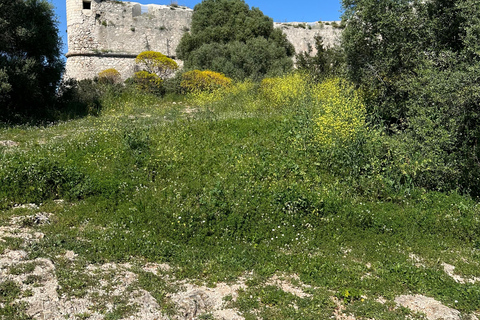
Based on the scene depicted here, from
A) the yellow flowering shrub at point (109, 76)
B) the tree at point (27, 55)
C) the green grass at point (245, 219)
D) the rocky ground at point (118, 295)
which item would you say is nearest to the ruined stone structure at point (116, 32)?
the yellow flowering shrub at point (109, 76)

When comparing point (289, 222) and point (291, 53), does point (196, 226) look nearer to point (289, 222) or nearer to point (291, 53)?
point (289, 222)

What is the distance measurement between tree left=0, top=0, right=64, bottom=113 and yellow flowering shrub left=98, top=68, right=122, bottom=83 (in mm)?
5301

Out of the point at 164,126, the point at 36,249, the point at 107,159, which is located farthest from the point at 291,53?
the point at 36,249

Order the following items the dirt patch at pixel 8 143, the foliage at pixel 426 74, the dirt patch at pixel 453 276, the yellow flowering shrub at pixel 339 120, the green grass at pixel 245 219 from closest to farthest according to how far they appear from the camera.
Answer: the green grass at pixel 245 219
the dirt patch at pixel 453 276
the foliage at pixel 426 74
the yellow flowering shrub at pixel 339 120
the dirt patch at pixel 8 143

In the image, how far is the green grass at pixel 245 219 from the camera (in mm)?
5363

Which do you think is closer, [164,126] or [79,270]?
[79,270]

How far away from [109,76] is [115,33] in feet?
12.1

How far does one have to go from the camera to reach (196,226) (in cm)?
668

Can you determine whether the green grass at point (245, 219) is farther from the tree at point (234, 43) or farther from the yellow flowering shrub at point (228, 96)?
the tree at point (234, 43)

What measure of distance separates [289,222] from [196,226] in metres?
1.67

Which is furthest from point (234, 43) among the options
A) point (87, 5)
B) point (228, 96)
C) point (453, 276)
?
point (453, 276)

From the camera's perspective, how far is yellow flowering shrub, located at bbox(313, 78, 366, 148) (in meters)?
9.23

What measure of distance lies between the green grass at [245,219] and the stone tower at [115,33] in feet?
46.4

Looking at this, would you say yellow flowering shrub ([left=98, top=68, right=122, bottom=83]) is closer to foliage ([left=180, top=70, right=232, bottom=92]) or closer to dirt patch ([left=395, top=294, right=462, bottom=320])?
foliage ([left=180, top=70, right=232, bottom=92])
